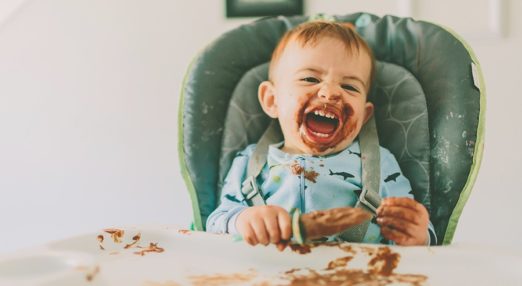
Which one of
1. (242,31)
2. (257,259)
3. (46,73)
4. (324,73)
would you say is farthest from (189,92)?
(46,73)

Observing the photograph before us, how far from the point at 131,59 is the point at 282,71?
74cm

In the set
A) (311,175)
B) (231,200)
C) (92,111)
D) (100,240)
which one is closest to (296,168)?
(311,175)

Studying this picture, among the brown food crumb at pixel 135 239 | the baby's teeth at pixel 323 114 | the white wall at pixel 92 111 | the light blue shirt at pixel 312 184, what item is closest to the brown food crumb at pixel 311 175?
the light blue shirt at pixel 312 184

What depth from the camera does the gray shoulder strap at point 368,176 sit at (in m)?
1.00

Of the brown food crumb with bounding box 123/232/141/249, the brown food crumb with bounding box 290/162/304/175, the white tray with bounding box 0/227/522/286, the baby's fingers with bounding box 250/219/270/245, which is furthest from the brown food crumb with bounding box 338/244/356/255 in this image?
the brown food crumb with bounding box 123/232/141/249

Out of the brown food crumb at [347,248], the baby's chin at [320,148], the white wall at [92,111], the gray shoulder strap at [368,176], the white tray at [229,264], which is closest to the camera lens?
the white tray at [229,264]

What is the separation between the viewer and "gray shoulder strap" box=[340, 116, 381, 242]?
1.00 metres

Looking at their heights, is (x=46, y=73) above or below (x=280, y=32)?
below

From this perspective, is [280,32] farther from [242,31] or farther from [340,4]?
[340,4]

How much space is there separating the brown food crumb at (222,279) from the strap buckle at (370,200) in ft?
0.92

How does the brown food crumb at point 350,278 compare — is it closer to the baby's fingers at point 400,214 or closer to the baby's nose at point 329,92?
the baby's fingers at point 400,214

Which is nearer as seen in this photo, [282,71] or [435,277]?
[435,277]

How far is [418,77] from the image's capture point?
3.74 ft

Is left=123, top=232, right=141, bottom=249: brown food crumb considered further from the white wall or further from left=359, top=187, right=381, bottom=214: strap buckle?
the white wall
